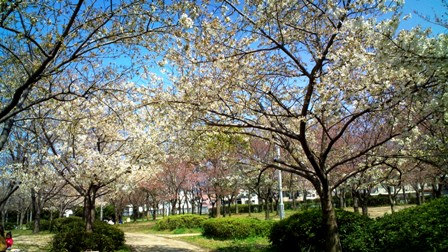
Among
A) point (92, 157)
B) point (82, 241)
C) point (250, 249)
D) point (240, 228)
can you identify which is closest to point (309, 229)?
point (250, 249)

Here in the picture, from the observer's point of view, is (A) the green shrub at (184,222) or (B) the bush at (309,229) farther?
(A) the green shrub at (184,222)

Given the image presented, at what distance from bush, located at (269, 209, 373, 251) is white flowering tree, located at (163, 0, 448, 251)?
1.37 m

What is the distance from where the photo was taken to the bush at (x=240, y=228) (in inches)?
591

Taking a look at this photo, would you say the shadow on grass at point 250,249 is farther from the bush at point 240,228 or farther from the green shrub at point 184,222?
the green shrub at point 184,222

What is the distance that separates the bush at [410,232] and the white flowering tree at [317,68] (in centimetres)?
91

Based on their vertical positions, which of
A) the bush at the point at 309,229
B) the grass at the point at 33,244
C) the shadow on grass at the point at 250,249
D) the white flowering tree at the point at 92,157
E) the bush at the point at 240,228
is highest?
the white flowering tree at the point at 92,157

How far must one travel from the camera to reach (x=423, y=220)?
22.1 ft

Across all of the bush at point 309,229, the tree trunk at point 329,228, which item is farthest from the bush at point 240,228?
the tree trunk at point 329,228

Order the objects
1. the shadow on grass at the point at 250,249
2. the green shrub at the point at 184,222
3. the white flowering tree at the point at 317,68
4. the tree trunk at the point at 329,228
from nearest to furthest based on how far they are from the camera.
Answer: the white flowering tree at the point at 317,68, the tree trunk at the point at 329,228, the shadow on grass at the point at 250,249, the green shrub at the point at 184,222

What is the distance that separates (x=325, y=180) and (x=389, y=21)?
4.26 meters

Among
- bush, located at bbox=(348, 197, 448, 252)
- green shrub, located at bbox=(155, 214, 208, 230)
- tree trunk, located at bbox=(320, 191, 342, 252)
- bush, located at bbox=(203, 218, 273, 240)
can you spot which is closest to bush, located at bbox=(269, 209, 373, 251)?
bush, located at bbox=(348, 197, 448, 252)

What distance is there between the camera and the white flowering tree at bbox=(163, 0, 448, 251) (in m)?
4.45

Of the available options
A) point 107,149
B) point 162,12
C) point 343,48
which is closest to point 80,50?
point 162,12

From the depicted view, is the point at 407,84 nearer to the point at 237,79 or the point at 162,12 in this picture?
the point at 237,79
